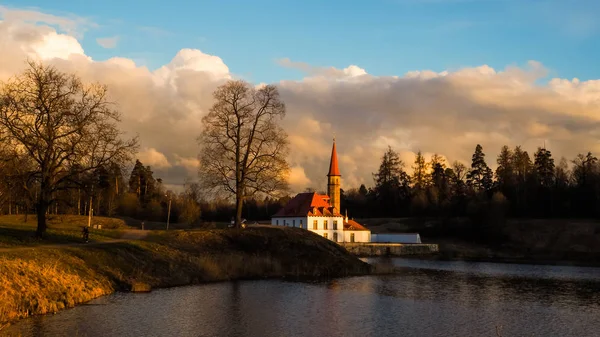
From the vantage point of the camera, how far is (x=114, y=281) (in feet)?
109

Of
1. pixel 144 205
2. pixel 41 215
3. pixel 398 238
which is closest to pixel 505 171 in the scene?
pixel 398 238

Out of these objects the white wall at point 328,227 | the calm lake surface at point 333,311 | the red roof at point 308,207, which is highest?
the red roof at point 308,207

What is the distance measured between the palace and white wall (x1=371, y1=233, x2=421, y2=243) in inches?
90.2

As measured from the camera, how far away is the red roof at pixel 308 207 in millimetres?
96062

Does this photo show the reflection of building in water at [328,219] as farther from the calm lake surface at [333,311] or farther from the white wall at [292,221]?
the calm lake surface at [333,311]

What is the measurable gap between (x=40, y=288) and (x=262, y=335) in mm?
11879

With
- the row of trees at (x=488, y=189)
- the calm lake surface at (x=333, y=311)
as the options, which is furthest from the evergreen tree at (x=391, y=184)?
the calm lake surface at (x=333, y=311)

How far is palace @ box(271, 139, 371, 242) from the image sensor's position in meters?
95.3

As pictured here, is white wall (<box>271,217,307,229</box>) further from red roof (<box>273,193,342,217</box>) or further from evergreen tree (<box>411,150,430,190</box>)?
evergreen tree (<box>411,150,430,190</box>)

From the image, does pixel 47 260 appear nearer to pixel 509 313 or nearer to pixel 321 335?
pixel 321 335

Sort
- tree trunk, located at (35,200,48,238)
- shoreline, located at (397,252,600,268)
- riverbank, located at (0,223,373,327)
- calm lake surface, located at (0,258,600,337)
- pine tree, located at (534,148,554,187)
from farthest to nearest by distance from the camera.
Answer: pine tree, located at (534,148,554,187) < shoreline, located at (397,252,600,268) < tree trunk, located at (35,200,48,238) < riverbank, located at (0,223,373,327) < calm lake surface, located at (0,258,600,337)

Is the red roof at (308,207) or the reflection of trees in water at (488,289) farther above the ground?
the red roof at (308,207)

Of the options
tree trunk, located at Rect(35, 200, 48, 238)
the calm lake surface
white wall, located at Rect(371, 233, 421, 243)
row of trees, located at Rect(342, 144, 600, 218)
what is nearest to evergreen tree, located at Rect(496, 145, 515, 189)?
row of trees, located at Rect(342, 144, 600, 218)

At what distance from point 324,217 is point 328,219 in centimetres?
90
